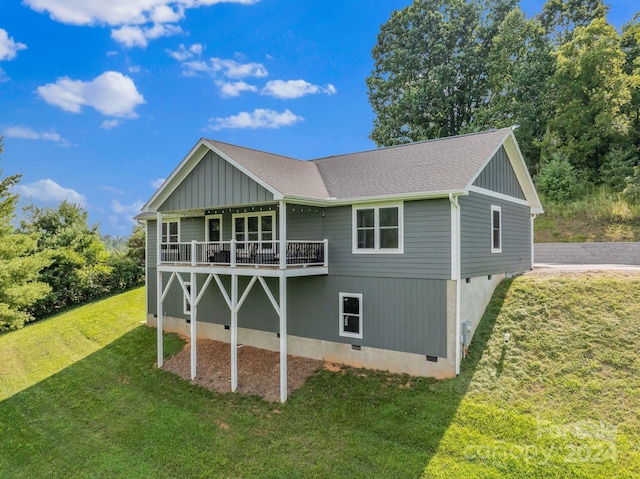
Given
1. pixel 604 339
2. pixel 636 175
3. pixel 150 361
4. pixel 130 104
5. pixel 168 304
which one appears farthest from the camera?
pixel 130 104

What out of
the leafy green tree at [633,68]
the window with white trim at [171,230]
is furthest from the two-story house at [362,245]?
the leafy green tree at [633,68]

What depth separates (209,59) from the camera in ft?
115

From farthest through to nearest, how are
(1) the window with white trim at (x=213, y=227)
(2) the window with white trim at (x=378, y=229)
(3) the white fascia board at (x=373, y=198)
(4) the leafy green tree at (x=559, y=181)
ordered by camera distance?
(4) the leafy green tree at (x=559, y=181) < (1) the window with white trim at (x=213, y=227) < (2) the window with white trim at (x=378, y=229) < (3) the white fascia board at (x=373, y=198)

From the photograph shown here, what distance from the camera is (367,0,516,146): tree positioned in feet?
103

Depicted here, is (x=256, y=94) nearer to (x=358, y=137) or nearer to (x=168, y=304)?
(x=358, y=137)

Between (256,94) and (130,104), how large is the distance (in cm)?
2087

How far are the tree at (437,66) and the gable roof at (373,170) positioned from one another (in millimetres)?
18989

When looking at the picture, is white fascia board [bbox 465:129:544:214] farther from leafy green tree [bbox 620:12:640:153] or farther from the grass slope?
leafy green tree [bbox 620:12:640:153]

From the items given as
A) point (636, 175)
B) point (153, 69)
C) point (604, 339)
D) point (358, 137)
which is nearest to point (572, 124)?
point (636, 175)

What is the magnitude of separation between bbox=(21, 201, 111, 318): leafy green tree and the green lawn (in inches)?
532

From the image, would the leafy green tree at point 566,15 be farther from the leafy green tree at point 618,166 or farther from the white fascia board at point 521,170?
the white fascia board at point 521,170

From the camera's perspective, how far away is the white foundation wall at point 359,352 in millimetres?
10086

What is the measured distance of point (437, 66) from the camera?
31344 mm

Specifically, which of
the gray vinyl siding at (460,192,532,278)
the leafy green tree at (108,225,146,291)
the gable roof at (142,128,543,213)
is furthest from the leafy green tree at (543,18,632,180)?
the leafy green tree at (108,225,146,291)
